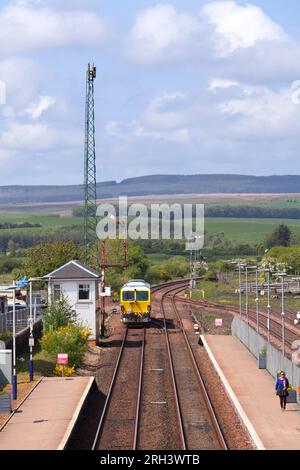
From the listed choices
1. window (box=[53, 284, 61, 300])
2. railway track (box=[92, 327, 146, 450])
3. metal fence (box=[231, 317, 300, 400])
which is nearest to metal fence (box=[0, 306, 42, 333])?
window (box=[53, 284, 61, 300])

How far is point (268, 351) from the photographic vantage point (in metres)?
42.4

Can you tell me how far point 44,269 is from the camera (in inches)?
3378

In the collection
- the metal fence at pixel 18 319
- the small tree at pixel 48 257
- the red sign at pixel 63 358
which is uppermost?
the small tree at pixel 48 257

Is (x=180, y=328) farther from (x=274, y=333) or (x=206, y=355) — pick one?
(x=206, y=355)

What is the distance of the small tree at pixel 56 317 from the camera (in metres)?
50.8

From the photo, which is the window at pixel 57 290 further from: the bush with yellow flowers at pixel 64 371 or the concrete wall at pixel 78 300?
the bush with yellow flowers at pixel 64 371

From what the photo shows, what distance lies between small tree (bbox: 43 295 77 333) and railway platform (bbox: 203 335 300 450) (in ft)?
26.1

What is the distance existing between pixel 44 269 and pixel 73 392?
160ft

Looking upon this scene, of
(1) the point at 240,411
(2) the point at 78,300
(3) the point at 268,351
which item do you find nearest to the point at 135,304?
(2) the point at 78,300

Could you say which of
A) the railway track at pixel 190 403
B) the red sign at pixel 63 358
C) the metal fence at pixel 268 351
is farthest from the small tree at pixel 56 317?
the metal fence at pixel 268 351

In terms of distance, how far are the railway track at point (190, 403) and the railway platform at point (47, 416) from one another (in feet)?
12.3
